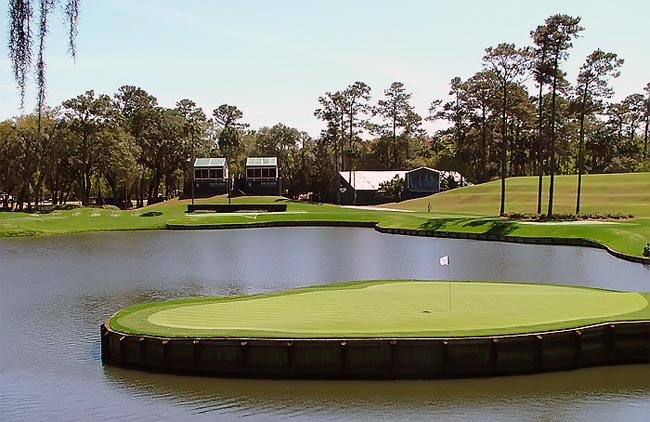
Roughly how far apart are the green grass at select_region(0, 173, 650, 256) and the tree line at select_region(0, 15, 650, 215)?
8.23 m

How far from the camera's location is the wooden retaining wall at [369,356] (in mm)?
16469

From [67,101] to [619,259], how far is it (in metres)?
73.1

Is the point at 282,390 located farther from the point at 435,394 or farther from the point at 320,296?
the point at 320,296

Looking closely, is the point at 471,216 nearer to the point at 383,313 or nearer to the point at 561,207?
the point at 561,207

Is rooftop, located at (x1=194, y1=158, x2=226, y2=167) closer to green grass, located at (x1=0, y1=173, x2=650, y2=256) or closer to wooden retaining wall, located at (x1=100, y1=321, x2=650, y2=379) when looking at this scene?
green grass, located at (x1=0, y1=173, x2=650, y2=256)

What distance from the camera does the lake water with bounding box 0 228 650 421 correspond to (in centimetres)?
1499

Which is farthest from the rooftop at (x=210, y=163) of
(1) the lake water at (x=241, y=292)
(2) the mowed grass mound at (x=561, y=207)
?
(1) the lake water at (x=241, y=292)

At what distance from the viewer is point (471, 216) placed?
234ft

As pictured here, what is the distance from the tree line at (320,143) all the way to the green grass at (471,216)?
8234mm

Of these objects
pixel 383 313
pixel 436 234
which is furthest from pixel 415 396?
pixel 436 234

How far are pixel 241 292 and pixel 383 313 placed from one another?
10.6 meters

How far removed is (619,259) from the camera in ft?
135

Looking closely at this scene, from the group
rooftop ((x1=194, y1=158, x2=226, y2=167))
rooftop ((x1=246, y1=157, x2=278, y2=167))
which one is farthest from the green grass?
rooftop ((x1=194, y1=158, x2=226, y2=167))

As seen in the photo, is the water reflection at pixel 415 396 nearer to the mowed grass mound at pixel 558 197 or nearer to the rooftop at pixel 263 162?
the mowed grass mound at pixel 558 197
